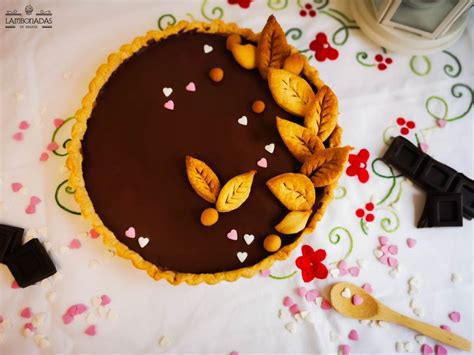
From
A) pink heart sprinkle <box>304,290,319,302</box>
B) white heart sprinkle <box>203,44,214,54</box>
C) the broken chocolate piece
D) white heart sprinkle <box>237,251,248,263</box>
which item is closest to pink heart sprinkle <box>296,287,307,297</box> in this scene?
pink heart sprinkle <box>304,290,319,302</box>

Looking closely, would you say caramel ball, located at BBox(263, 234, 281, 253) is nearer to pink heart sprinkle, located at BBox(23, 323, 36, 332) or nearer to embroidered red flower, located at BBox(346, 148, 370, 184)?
embroidered red flower, located at BBox(346, 148, 370, 184)

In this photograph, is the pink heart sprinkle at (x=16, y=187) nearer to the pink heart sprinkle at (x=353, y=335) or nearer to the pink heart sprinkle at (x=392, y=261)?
the pink heart sprinkle at (x=353, y=335)

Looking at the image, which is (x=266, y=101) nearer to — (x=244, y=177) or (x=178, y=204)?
(x=244, y=177)

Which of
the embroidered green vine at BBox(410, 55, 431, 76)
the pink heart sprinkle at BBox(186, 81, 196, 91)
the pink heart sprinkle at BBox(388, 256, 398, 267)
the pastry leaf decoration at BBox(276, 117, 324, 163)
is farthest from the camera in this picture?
the embroidered green vine at BBox(410, 55, 431, 76)

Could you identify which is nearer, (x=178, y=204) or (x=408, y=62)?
(x=178, y=204)

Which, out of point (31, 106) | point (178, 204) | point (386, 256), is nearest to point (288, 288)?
point (386, 256)

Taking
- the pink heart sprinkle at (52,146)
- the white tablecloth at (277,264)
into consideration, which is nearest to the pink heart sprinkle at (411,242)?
the white tablecloth at (277,264)
